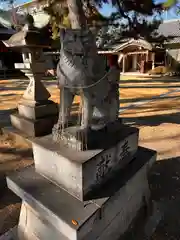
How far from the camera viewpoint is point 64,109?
1.57 m

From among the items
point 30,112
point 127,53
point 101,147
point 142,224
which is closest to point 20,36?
point 30,112

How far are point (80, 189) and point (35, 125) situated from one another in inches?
91.5

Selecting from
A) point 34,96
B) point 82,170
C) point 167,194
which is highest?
point 34,96

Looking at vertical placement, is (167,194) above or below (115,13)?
below

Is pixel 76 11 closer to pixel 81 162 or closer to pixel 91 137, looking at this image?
pixel 91 137

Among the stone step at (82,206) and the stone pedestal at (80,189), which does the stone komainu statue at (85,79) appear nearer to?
the stone pedestal at (80,189)

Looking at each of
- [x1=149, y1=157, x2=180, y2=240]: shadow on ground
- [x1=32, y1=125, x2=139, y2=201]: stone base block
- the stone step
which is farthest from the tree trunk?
the stone step

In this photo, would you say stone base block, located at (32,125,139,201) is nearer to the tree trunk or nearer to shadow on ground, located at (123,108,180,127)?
shadow on ground, located at (123,108,180,127)

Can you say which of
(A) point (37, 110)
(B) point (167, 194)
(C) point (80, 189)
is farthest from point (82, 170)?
(A) point (37, 110)

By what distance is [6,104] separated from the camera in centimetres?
615

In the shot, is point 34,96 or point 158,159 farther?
point 34,96

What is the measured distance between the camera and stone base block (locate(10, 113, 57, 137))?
356 cm

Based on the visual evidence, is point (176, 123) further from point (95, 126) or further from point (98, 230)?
point (98, 230)

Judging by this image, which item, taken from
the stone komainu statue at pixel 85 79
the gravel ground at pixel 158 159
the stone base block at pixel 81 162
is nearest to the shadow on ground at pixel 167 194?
the gravel ground at pixel 158 159
